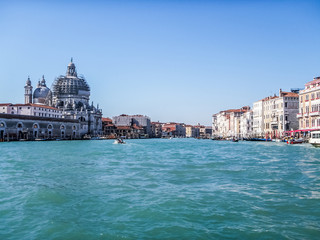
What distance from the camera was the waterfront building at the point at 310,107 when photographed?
35.4 meters

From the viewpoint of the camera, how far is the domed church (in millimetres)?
84188

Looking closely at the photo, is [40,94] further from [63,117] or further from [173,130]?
[173,130]

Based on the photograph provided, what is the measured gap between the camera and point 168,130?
133m

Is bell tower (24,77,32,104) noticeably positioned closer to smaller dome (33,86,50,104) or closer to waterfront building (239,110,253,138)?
smaller dome (33,86,50,104)

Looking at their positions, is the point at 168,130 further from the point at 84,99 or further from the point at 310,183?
the point at 310,183

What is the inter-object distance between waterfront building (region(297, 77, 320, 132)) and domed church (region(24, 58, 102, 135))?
5682 cm

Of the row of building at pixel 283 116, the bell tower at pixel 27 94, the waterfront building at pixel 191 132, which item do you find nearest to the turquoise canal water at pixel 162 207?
the row of building at pixel 283 116

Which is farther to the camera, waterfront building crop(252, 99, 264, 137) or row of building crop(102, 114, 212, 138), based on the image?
row of building crop(102, 114, 212, 138)

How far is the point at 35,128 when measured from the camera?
2418 inches

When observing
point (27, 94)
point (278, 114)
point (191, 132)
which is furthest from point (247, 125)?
point (191, 132)

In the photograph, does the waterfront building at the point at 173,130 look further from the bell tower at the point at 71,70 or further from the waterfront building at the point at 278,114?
the waterfront building at the point at 278,114

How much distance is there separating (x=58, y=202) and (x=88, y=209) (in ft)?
3.32

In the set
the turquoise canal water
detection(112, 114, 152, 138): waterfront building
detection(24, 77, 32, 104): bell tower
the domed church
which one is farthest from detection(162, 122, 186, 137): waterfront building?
the turquoise canal water

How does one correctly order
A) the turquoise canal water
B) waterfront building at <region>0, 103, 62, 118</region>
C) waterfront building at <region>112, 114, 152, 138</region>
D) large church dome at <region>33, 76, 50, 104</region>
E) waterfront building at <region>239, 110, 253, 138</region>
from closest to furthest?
1. the turquoise canal water
2. waterfront building at <region>239, 110, 253, 138</region>
3. waterfront building at <region>0, 103, 62, 118</region>
4. large church dome at <region>33, 76, 50, 104</region>
5. waterfront building at <region>112, 114, 152, 138</region>
